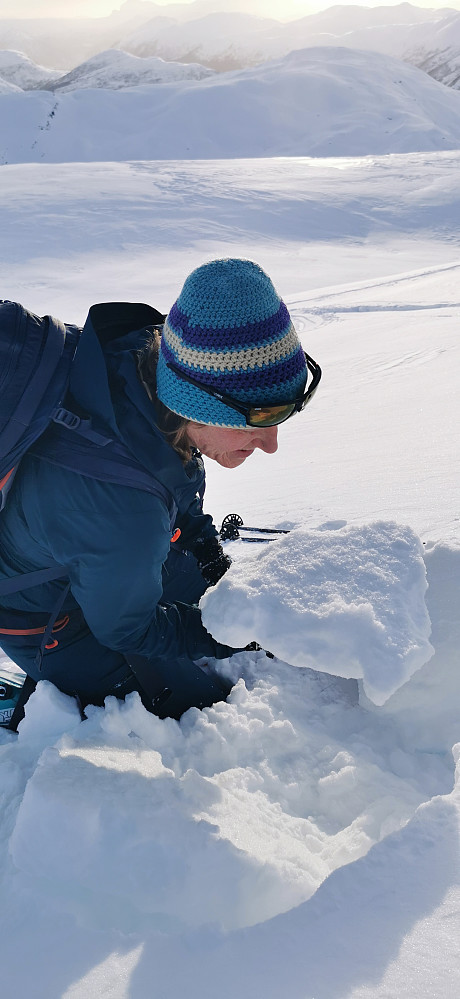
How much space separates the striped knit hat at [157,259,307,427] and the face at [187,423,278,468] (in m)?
0.07

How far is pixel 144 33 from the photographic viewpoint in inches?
5650

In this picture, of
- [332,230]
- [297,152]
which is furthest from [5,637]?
[297,152]

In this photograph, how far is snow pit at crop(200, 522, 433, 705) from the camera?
1721 mm

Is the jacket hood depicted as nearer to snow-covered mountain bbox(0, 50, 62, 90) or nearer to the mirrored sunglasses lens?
the mirrored sunglasses lens

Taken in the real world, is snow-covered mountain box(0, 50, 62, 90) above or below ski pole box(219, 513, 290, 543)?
below

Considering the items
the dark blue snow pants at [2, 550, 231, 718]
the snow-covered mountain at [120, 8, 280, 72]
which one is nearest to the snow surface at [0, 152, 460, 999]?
the dark blue snow pants at [2, 550, 231, 718]

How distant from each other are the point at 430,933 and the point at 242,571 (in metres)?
0.96

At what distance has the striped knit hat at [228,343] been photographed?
150 centimetres

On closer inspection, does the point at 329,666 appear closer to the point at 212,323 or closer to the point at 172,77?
the point at 212,323

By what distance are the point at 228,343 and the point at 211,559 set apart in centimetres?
112

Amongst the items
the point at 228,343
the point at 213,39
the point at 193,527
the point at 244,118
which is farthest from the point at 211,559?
the point at 213,39

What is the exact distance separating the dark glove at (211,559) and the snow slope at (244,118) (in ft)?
109

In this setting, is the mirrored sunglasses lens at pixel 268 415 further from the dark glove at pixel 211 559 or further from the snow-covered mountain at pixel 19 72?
the snow-covered mountain at pixel 19 72

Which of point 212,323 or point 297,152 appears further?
point 297,152
